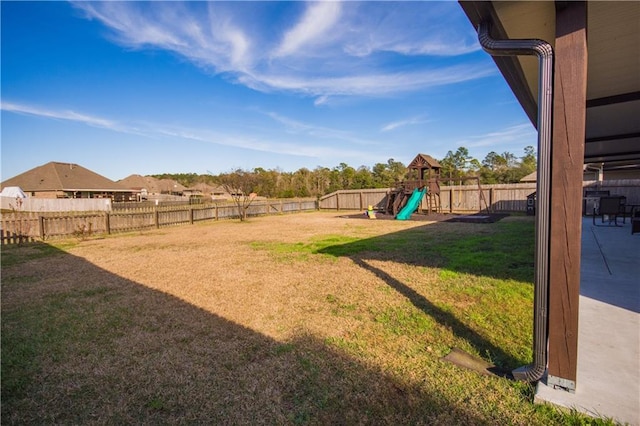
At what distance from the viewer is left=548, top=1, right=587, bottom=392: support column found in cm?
194

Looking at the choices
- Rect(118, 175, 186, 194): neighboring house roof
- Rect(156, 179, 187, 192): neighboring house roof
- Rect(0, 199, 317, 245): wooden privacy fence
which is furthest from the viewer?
Rect(156, 179, 187, 192): neighboring house roof

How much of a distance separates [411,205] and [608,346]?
14.6m

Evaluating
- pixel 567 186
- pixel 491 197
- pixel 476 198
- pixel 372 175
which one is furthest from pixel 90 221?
pixel 372 175

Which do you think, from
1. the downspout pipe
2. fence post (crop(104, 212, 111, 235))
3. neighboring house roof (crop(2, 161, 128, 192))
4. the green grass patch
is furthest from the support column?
neighboring house roof (crop(2, 161, 128, 192))

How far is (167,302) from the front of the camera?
170 inches

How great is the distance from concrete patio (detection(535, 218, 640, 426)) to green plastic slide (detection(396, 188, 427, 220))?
10850 mm

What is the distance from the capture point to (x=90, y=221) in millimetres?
11352

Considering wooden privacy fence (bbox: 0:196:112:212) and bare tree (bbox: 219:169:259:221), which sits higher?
bare tree (bbox: 219:169:259:221)

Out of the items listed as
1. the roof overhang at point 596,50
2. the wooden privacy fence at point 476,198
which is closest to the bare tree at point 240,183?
the wooden privacy fence at point 476,198

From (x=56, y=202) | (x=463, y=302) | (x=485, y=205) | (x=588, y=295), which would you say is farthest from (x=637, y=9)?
(x=56, y=202)

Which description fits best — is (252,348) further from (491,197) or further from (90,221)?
(491,197)

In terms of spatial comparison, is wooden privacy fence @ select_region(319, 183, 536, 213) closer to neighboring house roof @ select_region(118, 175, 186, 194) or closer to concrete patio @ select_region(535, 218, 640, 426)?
concrete patio @ select_region(535, 218, 640, 426)

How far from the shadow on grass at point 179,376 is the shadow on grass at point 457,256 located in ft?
3.90

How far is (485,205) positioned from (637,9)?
16.7 m
